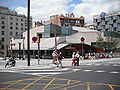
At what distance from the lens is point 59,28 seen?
5559 cm

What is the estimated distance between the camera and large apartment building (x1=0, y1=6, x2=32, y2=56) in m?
67.5

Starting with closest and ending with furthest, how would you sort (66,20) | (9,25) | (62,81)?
1. (62,81)
2. (9,25)
3. (66,20)

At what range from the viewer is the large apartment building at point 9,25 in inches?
2657

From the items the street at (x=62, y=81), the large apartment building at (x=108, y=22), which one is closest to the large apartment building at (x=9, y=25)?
the large apartment building at (x=108, y=22)

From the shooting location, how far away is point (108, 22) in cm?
7744

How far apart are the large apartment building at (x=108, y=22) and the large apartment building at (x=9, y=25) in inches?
1412

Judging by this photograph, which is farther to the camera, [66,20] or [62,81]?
[66,20]

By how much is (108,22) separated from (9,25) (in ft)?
140

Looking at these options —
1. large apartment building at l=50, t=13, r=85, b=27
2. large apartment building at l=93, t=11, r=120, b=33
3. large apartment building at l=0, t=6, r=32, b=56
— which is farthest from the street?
large apartment building at l=50, t=13, r=85, b=27

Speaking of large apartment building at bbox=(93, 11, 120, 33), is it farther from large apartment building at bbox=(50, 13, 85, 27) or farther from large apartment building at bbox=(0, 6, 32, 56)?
large apartment building at bbox=(0, 6, 32, 56)

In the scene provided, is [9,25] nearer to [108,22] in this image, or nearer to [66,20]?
[66,20]

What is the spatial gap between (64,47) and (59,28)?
16693 millimetres

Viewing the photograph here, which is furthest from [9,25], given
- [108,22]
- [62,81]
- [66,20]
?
[62,81]

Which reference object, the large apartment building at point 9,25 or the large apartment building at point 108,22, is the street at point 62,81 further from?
the large apartment building at point 108,22
